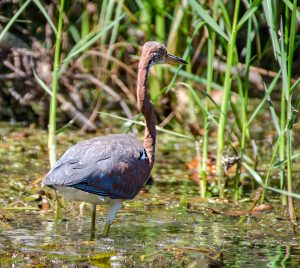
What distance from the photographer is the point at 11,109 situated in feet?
28.1

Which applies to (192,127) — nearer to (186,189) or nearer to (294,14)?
(186,189)

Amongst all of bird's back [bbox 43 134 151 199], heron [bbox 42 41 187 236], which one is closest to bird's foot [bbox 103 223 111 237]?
heron [bbox 42 41 187 236]

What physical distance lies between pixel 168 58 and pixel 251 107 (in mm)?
4004

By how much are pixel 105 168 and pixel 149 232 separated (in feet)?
1.82

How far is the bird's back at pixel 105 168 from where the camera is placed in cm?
482

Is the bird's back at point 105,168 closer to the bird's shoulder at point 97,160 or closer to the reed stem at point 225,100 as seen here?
the bird's shoulder at point 97,160

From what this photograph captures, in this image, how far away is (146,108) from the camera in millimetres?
5410

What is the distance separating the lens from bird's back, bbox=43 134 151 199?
4.82 m

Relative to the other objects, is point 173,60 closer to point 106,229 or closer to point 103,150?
point 103,150

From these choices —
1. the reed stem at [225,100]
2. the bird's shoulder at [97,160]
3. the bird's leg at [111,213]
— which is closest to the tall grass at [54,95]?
the bird's shoulder at [97,160]

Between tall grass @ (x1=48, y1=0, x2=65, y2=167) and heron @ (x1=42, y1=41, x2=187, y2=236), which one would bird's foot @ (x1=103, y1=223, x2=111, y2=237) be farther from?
tall grass @ (x1=48, y1=0, x2=65, y2=167)

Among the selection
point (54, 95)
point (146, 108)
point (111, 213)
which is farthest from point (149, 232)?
point (54, 95)

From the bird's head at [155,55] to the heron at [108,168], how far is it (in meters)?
0.03

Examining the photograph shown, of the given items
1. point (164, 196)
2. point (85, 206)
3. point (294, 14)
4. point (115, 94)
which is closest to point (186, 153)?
point (115, 94)
